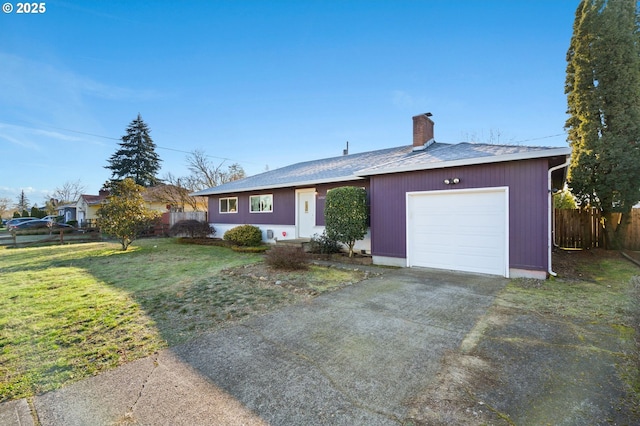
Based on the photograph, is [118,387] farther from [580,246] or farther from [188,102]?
[188,102]

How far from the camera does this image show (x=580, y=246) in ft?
35.0

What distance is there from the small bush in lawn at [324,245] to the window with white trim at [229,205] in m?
6.86

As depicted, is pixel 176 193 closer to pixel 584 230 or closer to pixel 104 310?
pixel 104 310

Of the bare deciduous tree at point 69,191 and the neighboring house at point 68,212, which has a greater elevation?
the bare deciduous tree at point 69,191

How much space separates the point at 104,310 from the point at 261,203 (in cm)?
Answer: 971

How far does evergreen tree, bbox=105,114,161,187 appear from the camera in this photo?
115 ft

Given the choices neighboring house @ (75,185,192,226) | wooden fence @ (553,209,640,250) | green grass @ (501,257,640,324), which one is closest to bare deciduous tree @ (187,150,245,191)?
neighboring house @ (75,185,192,226)

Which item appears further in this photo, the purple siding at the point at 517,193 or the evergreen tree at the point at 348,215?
the evergreen tree at the point at 348,215

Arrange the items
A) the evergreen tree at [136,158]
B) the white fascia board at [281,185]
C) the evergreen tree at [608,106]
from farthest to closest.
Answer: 1. the evergreen tree at [136,158]
2. the white fascia board at [281,185]
3. the evergreen tree at [608,106]

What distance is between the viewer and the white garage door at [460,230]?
21.9 ft

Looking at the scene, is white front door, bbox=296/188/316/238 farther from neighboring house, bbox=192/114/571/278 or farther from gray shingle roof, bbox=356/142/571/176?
gray shingle roof, bbox=356/142/571/176

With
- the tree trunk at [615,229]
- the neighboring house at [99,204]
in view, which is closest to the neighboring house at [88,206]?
the neighboring house at [99,204]

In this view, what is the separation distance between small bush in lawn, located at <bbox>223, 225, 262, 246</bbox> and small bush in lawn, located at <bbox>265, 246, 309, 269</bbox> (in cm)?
525

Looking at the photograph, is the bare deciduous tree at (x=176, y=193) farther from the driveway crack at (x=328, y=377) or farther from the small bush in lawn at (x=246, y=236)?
the driveway crack at (x=328, y=377)
